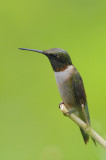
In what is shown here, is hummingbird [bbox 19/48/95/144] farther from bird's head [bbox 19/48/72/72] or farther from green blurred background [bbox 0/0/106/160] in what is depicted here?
green blurred background [bbox 0/0/106/160]

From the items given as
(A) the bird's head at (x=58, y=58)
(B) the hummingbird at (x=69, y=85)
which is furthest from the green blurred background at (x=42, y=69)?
(A) the bird's head at (x=58, y=58)

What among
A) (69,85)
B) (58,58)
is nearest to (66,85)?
(69,85)

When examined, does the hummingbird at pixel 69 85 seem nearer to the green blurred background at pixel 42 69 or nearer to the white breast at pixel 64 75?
the white breast at pixel 64 75

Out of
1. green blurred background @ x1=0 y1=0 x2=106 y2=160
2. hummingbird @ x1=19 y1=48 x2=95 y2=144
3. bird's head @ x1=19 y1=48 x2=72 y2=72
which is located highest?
bird's head @ x1=19 y1=48 x2=72 y2=72

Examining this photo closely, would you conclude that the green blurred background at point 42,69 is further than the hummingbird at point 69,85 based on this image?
Yes

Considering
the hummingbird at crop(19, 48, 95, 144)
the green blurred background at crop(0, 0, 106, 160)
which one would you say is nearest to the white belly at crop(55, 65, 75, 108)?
the hummingbird at crop(19, 48, 95, 144)

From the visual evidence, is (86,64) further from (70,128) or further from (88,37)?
(70,128)
